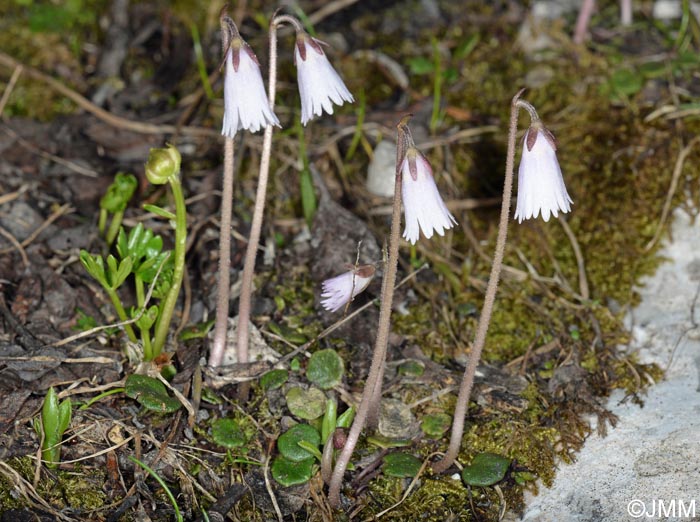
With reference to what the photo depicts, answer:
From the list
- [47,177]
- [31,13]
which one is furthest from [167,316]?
[31,13]

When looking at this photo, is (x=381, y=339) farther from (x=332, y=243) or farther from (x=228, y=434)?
(x=332, y=243)

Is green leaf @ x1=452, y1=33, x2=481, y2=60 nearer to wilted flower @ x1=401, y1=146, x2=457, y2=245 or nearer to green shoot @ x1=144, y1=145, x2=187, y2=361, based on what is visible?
green shoot @ x1=144, y1=145, x2=187, y2=361

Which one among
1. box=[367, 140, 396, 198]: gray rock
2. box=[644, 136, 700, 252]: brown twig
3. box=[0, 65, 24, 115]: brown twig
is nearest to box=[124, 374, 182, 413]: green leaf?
box=[367, 140, 396, 198]: gray rock

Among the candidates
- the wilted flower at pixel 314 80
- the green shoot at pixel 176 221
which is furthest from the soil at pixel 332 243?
the wilted flower at pixel 314 80

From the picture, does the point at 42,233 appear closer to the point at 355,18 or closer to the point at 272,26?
the point at 272,26

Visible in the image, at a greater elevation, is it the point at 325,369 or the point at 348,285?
the point at 348,285

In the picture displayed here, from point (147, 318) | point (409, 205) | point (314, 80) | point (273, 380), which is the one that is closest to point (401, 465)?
point (273, 380)

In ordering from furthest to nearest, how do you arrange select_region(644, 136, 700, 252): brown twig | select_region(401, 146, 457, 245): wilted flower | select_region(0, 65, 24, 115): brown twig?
1. select_region(0, 65, 24, 115): brown twig
2. select_region(644, 136, 700, 252): brown twig
3. select_region(401, 146, 457, 245): wilted flower
